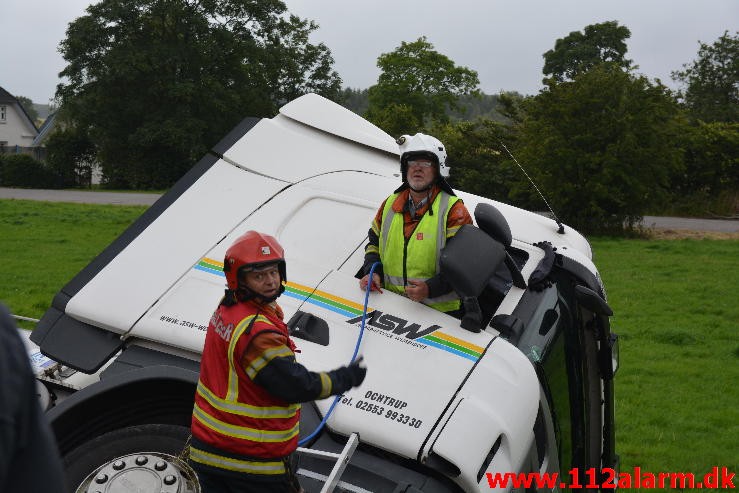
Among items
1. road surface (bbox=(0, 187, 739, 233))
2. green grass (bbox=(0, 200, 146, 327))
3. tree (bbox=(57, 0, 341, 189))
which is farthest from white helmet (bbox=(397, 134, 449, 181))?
tree (bbox=(57, 0, 341, 189))

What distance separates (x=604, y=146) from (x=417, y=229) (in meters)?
17.2

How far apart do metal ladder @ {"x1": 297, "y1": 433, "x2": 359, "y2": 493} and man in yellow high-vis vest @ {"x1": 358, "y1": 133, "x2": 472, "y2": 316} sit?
809mm

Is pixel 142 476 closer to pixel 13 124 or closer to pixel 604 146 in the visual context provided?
pixel 604 146

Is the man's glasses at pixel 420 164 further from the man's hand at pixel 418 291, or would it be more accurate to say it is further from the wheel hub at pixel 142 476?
the wheel hub at pixel 142 476

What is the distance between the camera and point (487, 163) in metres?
27.1

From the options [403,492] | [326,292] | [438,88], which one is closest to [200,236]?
[326,292]

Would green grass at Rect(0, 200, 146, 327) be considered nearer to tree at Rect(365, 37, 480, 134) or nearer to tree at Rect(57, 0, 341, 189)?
tree at Rect(57, 0, 341, 189)

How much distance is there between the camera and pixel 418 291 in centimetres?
350

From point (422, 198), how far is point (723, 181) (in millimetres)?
28102

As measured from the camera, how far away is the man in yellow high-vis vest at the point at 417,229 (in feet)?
11.7

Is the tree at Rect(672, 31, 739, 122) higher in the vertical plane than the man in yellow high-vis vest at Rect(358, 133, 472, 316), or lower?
higher

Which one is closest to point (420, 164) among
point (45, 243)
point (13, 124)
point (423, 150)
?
point (423, 150)

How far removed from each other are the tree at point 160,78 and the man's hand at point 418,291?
39.4 metres

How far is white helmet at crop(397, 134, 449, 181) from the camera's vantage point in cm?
387
